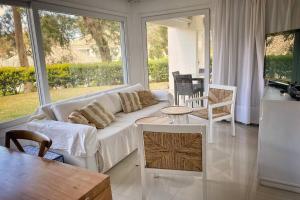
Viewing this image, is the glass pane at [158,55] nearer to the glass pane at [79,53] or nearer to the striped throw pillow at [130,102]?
the glass pane at [79,53]

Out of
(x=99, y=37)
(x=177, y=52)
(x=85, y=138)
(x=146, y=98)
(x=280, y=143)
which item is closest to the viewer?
(x=280, y=143)

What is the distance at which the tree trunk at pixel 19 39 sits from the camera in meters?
2.81

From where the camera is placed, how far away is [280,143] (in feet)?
6.88

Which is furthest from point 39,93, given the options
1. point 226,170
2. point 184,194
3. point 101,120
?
point 226,170

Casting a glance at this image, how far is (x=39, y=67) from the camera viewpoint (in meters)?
3.06

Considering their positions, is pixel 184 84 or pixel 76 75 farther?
pixel 184 84

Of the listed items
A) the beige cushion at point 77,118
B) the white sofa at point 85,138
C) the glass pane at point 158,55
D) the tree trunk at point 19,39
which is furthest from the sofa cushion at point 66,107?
the glass pane at point 158,55

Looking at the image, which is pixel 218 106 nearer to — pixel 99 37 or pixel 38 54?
pixel 99 37

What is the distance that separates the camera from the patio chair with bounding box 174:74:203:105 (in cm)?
454

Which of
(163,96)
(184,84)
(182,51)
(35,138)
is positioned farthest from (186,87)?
(35,138)

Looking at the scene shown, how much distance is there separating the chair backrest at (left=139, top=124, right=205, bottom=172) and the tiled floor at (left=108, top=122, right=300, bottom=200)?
1.47 ft

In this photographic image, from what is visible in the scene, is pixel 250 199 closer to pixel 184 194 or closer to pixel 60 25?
pixel 184 194

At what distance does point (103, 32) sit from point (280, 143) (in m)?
3.52

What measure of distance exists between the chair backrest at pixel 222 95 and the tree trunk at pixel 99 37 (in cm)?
212
